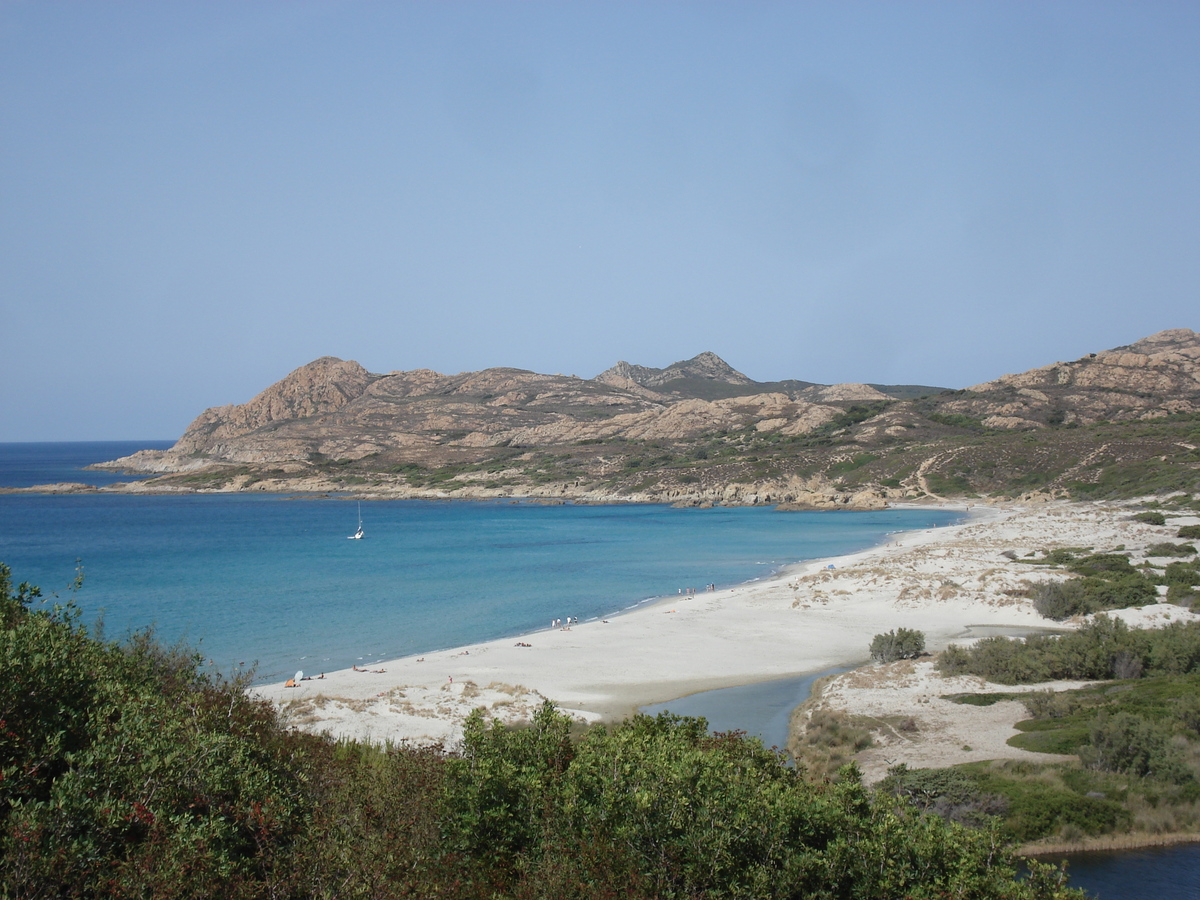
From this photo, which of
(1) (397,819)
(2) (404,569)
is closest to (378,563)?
(2) (404,569)

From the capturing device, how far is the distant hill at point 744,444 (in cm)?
8644

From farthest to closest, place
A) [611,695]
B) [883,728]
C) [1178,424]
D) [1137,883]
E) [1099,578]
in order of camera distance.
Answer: [1178,424], [1099,578], [611,695], [883,728], [1137,883]

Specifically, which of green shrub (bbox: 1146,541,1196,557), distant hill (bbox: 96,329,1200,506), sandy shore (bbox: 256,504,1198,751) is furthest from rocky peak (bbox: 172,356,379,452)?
green shrub (bbox: 1146,541,1196,557)

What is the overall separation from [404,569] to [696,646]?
26033mm

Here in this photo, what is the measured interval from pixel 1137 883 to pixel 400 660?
19591mm

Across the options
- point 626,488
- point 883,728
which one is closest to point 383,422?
point 626,488

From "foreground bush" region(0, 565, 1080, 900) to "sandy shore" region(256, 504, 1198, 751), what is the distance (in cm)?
529

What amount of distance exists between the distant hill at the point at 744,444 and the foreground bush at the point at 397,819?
66.1 meters

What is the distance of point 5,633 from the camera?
7.18 meters

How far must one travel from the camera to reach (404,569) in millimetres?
47656

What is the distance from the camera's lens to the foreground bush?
18.8ft

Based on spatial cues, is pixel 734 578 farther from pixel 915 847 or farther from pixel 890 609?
pixel 915 847

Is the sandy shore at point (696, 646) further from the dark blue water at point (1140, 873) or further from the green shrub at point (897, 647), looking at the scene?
the dark blue water at point (1140, 873)

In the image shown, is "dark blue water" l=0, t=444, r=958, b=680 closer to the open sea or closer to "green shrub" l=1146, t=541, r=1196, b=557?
the open sea
